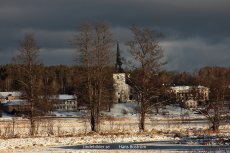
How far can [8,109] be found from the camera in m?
96.1

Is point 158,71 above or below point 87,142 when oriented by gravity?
above

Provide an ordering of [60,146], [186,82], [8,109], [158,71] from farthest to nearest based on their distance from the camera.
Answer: [186,82] → [8,109] → [158,71] → [60,146]

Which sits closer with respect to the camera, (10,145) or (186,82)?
(10,145)

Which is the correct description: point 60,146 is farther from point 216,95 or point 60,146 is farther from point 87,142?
point 216,95

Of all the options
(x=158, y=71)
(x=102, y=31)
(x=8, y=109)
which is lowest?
(x=8, y=109)

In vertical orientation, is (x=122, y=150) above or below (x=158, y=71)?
below

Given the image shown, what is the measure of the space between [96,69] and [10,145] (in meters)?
12.7

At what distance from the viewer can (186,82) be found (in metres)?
158

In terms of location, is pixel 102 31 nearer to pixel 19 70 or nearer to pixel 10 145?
pixel 19 70

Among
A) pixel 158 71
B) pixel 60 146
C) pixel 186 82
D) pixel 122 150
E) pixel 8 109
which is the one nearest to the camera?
pixel 122 150

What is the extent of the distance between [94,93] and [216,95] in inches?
476

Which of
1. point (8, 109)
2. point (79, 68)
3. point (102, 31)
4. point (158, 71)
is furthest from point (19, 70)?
point (8, 109)

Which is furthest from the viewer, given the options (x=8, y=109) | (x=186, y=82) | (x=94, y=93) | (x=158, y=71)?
(x=186, y=82)

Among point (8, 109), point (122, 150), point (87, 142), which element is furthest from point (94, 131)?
point (8, 109)
